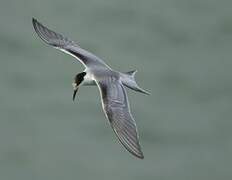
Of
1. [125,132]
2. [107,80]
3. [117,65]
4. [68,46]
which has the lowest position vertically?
[125,132]

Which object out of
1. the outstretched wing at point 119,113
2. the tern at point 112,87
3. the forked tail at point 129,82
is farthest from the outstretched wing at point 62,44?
the outstretched wing at point 119,113

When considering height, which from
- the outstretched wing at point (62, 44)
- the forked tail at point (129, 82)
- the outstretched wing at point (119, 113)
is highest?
the outstretched wing at point (62, 44)

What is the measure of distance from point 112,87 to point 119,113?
1.40ft

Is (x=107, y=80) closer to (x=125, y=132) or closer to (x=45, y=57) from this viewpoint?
(x=125, y=132)

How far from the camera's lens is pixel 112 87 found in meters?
8.30

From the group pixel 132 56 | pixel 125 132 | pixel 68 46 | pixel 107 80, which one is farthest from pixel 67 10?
pixel 125 132

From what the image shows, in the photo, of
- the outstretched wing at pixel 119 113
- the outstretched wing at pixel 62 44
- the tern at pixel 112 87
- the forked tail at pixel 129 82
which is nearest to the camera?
the outstretched wing at pixel 119 113

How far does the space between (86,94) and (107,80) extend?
2.83 meters

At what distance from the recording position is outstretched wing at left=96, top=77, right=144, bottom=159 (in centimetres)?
746

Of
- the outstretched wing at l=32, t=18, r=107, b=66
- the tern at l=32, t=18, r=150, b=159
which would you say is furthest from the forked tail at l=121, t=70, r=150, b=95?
the outstretched wing at l=32, t=18, r=107, b=66

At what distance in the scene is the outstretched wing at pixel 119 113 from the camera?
7.46 metres

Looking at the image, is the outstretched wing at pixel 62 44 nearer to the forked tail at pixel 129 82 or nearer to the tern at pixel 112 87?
the tern at pixel 112 87

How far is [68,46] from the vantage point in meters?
9.33

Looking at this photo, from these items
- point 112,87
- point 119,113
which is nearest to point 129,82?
point 112,87
